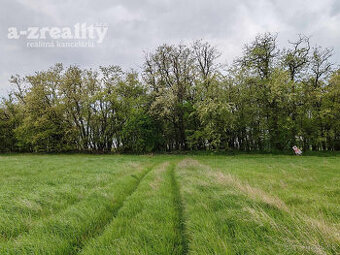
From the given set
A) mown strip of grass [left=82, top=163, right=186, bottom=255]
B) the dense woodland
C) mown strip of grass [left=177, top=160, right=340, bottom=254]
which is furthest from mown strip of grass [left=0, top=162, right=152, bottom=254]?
the dense woodland

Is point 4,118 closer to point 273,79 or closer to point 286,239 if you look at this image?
point 286,239

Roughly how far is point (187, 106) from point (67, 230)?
2942 centimetres

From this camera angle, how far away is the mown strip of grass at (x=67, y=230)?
113 inches

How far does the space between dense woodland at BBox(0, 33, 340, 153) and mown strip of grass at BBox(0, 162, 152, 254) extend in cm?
2315

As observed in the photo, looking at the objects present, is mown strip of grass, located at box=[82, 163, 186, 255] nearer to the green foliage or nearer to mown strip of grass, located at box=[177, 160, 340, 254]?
mown strip of grass, located at box=[177, 160, 340, 254]

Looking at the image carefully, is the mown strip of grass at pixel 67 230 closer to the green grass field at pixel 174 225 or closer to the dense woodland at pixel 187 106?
the green grass field at pixel 174 225

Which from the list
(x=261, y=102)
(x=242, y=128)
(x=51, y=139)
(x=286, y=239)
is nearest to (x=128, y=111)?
(x=51, y=139)

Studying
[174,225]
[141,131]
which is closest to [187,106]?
[141,131]

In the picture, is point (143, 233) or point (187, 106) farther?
point (187, 106)

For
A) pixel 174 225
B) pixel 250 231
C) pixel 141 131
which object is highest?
pixel 141 131

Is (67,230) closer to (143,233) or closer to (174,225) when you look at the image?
(143,233)

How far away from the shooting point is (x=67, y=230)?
3.50m

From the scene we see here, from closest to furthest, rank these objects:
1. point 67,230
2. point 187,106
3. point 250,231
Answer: point 250,231
point 67,230
point 187,106

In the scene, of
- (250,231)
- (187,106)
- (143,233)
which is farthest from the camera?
(187,106)
